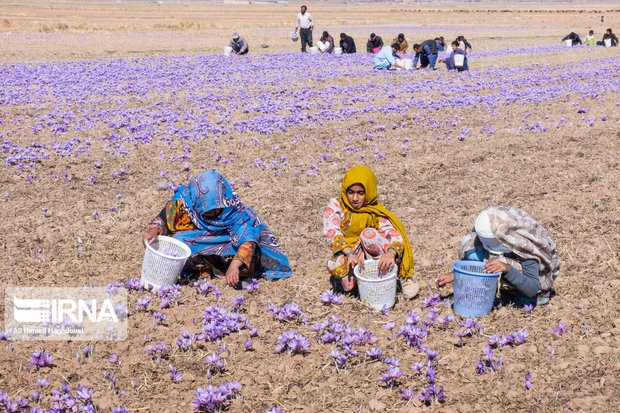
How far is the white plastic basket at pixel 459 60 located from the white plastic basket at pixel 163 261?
1780cm

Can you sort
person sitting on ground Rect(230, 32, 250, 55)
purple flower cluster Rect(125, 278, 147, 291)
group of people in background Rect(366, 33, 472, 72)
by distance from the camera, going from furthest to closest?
1. person sitting on ground Rect(230, 32, 250, 55)
2. group of people in background Rect(366, 33, 472, 72)
3. purple flower cluster Rect(125, 278, 147, 291)

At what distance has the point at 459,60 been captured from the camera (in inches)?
840

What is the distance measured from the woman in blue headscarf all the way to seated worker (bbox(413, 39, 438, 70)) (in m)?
18.1

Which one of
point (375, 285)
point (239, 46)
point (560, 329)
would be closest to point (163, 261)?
point (375, 285)

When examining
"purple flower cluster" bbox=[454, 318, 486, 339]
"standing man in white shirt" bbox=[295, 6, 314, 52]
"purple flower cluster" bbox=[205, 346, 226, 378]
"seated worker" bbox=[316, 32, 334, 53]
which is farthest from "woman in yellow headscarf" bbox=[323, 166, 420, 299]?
"seated worker" bbox=[316, 32, 334, 53]

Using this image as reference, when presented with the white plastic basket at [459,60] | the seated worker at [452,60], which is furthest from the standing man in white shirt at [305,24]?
the white plastic basket at [459,60]

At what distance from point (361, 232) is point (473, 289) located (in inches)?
47.1

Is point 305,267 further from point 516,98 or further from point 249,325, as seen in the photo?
point 516,98

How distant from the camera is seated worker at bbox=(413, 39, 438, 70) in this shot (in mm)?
22438

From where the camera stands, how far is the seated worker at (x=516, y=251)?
16.0ft

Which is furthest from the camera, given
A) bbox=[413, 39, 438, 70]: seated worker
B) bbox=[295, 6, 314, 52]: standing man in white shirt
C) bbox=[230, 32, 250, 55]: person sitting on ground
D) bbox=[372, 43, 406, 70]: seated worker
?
bbox=[230, 32, 250, 55]: person sitting on ground

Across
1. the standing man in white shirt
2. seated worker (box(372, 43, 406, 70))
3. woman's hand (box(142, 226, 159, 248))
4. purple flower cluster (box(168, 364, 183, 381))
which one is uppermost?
the standing man in white shirt

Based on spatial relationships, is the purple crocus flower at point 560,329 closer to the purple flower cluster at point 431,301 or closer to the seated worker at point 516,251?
the seated worker at point 516,251

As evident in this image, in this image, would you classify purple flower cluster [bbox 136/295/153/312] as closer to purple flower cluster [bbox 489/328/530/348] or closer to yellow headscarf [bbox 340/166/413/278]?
yellow headscarf [bbox 340/166/413/278]
